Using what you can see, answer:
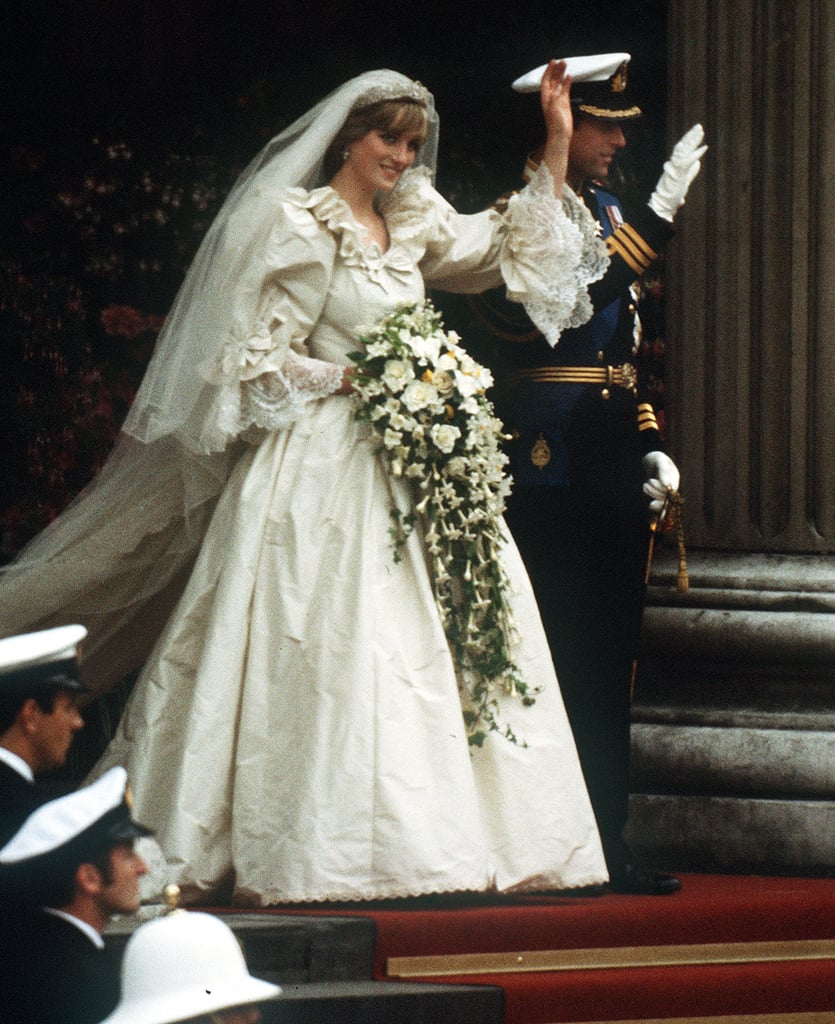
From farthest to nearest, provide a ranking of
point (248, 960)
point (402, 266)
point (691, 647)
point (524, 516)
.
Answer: point (691, 647), point (524, 516), point (402, 266), point (248, 960)

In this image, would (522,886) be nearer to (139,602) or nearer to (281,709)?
(281,709)

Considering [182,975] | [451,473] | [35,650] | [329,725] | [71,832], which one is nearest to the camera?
[182,975]

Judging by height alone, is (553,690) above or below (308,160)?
below

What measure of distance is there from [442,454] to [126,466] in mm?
897

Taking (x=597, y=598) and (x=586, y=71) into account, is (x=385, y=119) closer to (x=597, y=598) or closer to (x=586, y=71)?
(x=586, y=71)

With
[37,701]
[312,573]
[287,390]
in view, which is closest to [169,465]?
[287,390]

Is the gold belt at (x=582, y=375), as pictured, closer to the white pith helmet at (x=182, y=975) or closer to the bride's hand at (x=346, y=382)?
the bride's hand at (x=346, y=382)

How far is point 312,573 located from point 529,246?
43.2 inches

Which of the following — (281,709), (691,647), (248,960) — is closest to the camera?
(248,960)

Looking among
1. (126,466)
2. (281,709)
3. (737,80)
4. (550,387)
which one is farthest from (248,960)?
(737,80)

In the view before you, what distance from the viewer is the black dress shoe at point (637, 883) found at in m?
5.10

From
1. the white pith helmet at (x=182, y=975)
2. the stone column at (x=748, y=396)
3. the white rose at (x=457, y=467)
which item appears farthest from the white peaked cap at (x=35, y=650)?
the stone column at (x=748, y=396)

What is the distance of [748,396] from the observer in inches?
249

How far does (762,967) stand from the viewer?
480 centimetres
